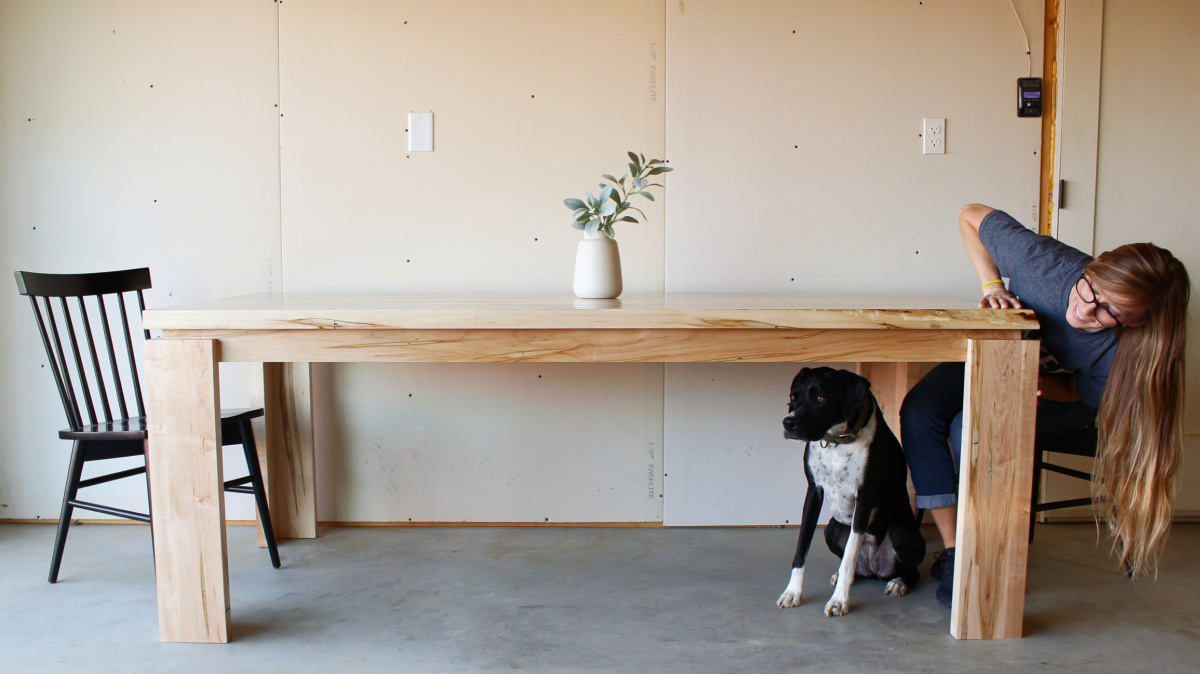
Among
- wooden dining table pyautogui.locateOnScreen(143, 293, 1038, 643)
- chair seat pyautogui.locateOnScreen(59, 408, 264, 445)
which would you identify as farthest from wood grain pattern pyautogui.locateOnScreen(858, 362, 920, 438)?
chair seat pyautogui.locateOnScreen(59, 408, 264, 445)

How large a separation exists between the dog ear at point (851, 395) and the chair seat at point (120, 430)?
1.48 meters

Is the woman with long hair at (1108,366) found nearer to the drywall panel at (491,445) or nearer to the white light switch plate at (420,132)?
the drywall panel at (491,445)

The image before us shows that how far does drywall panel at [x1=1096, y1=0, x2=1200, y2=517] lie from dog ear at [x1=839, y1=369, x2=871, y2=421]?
4.02ft

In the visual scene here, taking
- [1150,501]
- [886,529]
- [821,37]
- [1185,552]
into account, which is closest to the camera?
[1150,501]

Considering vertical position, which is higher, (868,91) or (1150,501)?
(868,91)

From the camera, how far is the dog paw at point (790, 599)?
1.82m

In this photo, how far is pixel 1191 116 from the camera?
7.81 ft

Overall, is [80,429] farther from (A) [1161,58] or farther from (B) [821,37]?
(A) [1161,58]

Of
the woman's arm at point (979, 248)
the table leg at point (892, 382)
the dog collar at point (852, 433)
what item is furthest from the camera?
the table leg at point (892, 382)

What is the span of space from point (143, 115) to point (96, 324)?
658mm

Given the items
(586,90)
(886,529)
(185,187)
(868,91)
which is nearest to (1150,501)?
(886,529)

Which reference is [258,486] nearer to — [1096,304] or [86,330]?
[86,330]

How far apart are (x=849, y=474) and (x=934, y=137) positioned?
1.20m

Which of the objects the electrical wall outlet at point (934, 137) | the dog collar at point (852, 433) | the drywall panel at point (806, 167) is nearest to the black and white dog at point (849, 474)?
the dog collar at point (852, 433)
